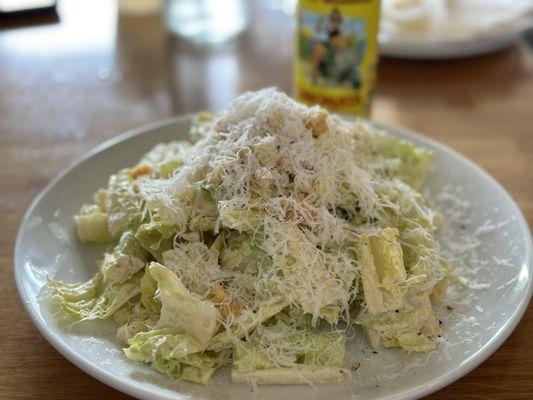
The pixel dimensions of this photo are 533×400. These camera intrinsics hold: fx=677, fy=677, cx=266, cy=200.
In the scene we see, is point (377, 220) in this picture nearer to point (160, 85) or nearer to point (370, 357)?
point (370, 357)

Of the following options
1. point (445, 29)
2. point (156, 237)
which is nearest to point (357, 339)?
point (156, 237)

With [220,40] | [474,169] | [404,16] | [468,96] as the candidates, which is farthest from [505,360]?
[220,40]

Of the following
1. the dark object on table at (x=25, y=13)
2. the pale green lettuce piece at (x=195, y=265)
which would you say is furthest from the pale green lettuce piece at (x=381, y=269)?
the dark object on table at (x=25, y=13)

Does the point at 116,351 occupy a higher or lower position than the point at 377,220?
lower

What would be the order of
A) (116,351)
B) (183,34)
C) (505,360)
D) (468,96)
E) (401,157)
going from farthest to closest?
1. (183,34)
2. (468,96)
3. (401,157)
4. (505,360)
5. (116,351)

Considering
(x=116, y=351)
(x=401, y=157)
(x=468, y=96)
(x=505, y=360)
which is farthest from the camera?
(x=468, y=96)

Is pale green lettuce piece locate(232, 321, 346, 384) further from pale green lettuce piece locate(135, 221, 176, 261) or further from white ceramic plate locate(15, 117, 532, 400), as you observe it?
pale green lettuce piece locate(135, 221, 176, 261)

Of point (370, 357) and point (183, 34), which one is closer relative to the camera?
point (370, 357)

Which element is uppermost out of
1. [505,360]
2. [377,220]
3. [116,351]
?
[377,220]

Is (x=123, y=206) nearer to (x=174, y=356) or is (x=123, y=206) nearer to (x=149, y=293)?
(x=149, y=293)
